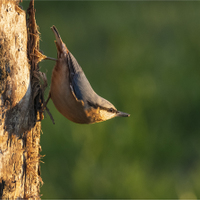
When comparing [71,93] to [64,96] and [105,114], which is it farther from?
[105,114]

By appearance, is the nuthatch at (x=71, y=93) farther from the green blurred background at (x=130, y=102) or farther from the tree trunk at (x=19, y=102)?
the green blurred background at (x=130, y=102)

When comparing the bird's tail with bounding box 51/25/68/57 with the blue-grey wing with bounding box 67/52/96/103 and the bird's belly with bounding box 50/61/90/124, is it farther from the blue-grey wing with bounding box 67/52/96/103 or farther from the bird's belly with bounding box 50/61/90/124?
the bird's belly with bounding box 50/61/90/124

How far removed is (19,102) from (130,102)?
10.4 feet

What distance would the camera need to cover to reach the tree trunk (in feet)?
7.05

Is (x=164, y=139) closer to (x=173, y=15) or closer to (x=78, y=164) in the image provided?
(x=78, y=164)

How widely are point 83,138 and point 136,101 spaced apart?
1.23 meters

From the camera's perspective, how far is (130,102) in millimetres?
5285

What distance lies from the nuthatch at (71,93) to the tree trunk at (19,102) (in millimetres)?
219

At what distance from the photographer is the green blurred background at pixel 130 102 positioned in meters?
4.45

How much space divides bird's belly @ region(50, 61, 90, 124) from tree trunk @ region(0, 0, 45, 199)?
0.21 metres

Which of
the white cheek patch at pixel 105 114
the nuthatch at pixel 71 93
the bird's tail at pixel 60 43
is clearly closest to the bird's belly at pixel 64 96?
the nuthatch at pixel 71 93

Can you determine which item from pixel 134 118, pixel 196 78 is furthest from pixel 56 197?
pixel 196 78

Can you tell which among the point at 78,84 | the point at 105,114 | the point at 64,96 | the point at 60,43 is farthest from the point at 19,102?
the point at 105,114

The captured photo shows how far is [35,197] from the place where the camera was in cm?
256
